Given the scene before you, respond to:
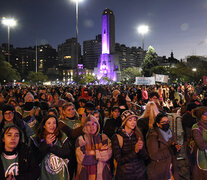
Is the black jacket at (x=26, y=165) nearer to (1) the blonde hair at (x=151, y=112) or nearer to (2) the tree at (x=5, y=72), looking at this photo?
Result: (1) the blonde hair at (x=151, y=112)

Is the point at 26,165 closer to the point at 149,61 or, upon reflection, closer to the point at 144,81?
the point at 144,81

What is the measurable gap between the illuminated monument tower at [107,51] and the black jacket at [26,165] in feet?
330

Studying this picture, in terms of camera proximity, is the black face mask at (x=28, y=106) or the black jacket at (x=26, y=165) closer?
the black jacket at (x=26, y=165)

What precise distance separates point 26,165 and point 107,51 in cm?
10870

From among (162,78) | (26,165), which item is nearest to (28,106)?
(26,165)

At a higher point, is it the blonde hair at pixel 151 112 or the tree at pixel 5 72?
the tree at pixel 5 72

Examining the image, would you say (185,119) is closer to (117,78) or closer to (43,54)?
(117,78)

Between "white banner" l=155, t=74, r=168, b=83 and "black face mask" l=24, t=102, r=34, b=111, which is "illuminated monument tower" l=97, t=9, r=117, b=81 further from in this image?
"black face mask" l=24, t=102, r=34, b=111

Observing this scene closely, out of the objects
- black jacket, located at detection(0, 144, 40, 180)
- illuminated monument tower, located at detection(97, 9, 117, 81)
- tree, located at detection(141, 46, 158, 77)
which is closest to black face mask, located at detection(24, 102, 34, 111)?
black jacket, located at detection(0, 144, 40, 180)

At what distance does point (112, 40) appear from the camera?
11794cm

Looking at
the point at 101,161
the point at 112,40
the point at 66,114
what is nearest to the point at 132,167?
the point at 101,161

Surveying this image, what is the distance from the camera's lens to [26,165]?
2.84 meters

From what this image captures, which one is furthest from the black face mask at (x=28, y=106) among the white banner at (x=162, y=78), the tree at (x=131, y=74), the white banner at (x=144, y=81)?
the tree at (x=131, y=74)

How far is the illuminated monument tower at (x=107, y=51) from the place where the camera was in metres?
106
